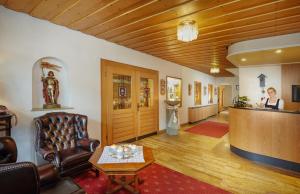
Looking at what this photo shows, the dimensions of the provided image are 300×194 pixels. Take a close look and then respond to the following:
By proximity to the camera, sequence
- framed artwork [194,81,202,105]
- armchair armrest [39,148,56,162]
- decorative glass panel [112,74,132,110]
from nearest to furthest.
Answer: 1. armchair armrest [39,148,56,162]
2. decorative glass panel [112,74,132,110]
3. framed artwork [194,81,202,105]

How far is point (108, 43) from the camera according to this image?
4145 millimetres

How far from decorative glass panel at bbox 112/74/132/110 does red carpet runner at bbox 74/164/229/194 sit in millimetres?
1979

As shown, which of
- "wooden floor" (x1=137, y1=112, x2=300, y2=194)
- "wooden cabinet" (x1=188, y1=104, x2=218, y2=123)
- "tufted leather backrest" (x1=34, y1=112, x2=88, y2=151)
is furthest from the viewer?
"wooden cabinet" (x1=188, y1=104, x2=218, y2=123)

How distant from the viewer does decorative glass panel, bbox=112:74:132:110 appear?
4430mm

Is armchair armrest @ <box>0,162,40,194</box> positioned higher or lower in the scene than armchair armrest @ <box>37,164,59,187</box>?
higher

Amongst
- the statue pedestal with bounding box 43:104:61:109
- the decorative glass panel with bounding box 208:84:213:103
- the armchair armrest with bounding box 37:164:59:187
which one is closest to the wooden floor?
the armchair armrest with bounding box 37:164:59:187

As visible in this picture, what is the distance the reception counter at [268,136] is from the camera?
3107 millimetres

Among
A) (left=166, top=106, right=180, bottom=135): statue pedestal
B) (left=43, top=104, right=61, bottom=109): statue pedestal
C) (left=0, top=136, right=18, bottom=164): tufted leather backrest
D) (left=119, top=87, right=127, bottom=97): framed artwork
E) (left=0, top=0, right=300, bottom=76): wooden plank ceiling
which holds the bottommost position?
(left=166, top=106, right=180, bottom=135): statue pedestal

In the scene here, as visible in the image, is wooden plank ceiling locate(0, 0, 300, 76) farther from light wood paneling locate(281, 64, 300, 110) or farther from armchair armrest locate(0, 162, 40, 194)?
light wood paneling locate(281, 64, 300, 110)

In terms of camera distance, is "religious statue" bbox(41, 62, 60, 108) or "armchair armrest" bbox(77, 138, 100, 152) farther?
"religious statue" bbox(41, 62, 60, 108)

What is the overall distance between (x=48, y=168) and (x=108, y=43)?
10.4 feet

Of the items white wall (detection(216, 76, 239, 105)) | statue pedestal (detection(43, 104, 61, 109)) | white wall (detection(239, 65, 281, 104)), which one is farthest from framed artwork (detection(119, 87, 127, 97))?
white wall (detection(216, 76, 239, 105))

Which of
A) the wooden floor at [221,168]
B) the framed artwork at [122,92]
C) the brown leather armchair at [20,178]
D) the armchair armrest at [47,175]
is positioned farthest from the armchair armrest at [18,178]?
the framed artwork at [122,92]

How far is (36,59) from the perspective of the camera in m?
2.98
